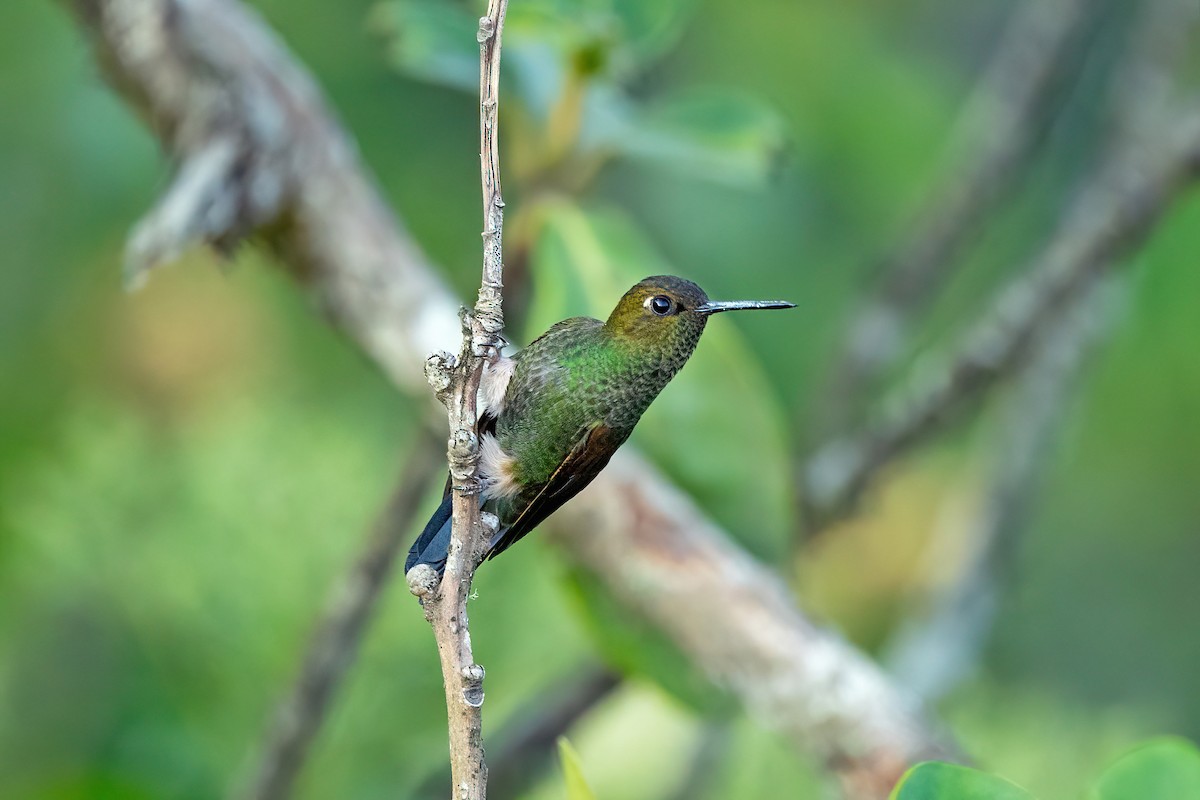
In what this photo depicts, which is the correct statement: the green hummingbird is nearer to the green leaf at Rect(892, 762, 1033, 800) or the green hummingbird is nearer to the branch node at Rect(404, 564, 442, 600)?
the branch node at Rect(404, 564, 442, 600)

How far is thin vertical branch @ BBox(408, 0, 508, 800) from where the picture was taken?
56 cm

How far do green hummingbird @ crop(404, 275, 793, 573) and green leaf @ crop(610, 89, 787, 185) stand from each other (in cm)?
51

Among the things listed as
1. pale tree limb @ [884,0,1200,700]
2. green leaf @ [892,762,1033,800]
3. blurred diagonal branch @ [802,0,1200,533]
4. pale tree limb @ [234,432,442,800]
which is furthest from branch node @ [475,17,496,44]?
pale tree limb @ [884,0,1200,700]

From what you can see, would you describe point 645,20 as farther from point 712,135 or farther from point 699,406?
point 699,406

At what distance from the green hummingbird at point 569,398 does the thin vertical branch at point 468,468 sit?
44mm

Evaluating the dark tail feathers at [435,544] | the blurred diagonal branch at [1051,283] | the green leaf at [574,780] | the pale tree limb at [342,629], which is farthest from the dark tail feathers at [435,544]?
the blurred diagonal branch at [1051,283]

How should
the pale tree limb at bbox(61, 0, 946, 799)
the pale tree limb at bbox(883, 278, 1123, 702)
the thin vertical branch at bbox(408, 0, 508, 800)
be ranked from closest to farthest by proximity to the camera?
the thin vertical branch at bbox(408, 0, 508, 800) < the pale tree limb at bbox(61, 0, 946, 799) < the pale tree limb at bbox(883, 278, 1123, 702)

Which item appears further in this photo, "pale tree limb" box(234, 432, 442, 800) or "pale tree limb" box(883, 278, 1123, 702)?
"pale tree limb" box(883, 278, 1123, 702)

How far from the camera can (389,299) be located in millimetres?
1120

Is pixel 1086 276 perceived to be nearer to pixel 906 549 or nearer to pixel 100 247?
pixel 906 549

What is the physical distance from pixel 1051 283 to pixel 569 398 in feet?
3.12

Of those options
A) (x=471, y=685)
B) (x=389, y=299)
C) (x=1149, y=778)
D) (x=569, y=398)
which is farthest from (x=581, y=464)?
(x=389, y=299)

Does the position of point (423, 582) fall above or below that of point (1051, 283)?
below

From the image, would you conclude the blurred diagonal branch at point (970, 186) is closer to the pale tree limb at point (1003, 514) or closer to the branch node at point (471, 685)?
the pale tree limb at point (1003, 514)
